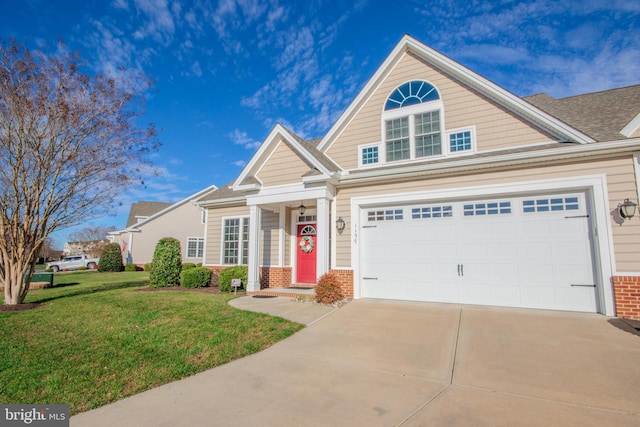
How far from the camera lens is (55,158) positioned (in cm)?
920

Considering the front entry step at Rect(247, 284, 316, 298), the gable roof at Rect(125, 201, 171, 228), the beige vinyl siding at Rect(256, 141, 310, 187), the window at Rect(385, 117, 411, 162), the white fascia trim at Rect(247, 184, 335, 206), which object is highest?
the gable roof at Rect(125, 201, 171, 228)

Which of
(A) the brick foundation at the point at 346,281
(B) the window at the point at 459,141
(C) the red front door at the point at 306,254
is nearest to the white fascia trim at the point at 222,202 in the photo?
(C) the red front door at the point at 306,254

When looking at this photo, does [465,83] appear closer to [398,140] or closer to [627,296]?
[398,140]

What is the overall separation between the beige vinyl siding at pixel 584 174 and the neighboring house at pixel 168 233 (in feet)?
73.3

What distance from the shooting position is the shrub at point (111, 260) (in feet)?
83.4

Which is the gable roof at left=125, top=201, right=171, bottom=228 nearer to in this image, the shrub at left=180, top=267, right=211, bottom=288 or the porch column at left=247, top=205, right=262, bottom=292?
the shrub at left=180, top=267, right=211, bottom=288

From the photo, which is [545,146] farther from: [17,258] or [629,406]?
[17,258]

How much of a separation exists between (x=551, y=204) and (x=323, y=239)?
588 centimetres

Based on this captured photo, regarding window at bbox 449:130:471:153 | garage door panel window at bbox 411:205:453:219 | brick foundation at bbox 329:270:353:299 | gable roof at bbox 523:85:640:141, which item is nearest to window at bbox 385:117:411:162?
window at bbox 449:130:471:153

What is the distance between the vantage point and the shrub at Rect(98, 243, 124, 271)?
2543cm

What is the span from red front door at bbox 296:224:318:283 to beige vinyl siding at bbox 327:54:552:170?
280 centimetres

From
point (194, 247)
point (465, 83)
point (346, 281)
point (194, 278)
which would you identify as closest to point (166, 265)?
point (194, 278)

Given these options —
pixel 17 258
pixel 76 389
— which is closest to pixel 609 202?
pixel 76 389

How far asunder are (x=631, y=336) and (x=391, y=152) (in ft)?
22.8
